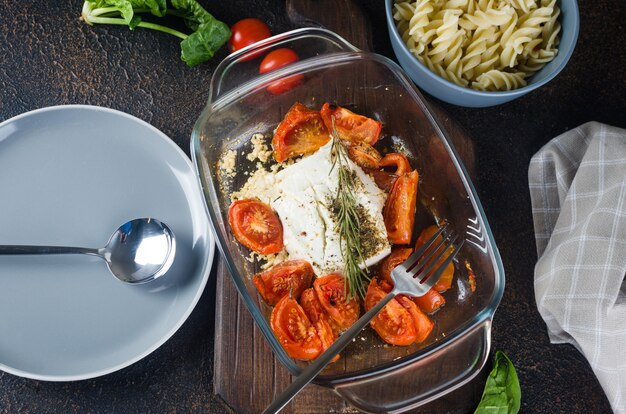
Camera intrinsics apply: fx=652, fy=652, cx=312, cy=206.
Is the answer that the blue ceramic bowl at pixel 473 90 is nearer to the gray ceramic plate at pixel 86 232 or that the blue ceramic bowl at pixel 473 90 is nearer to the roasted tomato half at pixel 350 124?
the roasted tomato half at pixel 350 124

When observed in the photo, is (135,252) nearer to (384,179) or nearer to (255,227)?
(255,227)

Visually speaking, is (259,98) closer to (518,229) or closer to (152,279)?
(152,279)

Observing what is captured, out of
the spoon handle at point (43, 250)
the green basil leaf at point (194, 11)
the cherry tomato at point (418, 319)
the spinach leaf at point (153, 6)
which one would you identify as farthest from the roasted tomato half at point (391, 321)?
the spinach leaf at point (153, 6)

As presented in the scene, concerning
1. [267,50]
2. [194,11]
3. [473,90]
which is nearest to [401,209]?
[473,90]

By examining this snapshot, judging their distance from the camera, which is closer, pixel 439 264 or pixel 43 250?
pixel 439 264

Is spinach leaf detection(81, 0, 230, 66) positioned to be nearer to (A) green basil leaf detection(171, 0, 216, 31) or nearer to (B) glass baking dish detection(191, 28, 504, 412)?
(A) green basil leaf detection(171, 0, 216, 31)
